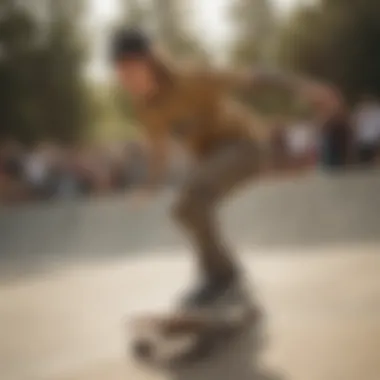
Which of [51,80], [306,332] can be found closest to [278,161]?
[306,332]

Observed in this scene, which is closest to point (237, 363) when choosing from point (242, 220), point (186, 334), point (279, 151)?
point (186, 334)

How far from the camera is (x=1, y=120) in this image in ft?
3.60

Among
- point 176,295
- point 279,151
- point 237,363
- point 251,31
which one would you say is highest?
point 251,31

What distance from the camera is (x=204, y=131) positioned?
1.08 m

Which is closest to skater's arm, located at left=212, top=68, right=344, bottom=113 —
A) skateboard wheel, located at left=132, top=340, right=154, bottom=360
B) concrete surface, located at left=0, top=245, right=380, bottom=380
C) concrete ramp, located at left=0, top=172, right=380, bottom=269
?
concrete ramp, located at left=0, top=172, right=380, bottom=269

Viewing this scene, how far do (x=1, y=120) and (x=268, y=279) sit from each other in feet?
1.45

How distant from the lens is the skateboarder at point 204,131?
1072mm

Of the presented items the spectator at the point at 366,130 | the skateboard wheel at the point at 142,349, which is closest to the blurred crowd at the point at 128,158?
the spectator at the point at 366,130

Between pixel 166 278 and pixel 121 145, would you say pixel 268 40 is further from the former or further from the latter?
pixel 166 278

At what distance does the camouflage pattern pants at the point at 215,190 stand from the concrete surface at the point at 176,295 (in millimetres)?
40

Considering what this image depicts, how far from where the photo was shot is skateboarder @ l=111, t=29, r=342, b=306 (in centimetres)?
107

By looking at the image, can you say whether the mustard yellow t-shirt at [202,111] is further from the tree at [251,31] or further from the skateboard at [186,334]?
the skateboard at [186,334]

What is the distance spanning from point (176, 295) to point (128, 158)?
0.67 ft

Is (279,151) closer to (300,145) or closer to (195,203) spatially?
(300,145)
